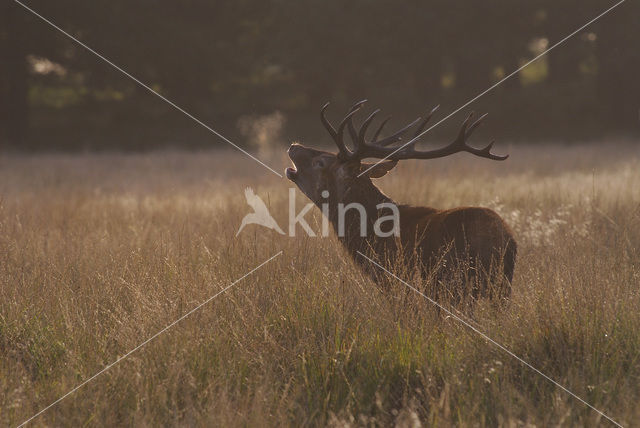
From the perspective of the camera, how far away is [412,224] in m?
5.14

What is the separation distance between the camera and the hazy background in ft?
74.2

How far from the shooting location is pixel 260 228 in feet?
23.6

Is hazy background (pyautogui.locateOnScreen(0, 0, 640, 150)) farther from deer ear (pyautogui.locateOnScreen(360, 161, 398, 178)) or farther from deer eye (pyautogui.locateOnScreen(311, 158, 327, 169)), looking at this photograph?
deer ear (pyautogui.locateOnScreen(360, 161, 398, 178))

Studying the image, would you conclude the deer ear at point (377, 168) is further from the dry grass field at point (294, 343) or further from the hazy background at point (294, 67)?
the hazy background at point (294, 67)

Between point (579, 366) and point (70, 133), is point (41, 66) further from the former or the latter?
point (579, 366)

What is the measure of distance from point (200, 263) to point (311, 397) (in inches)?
84.0

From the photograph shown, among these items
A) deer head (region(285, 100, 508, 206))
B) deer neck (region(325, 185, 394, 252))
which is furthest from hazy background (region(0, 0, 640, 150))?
deer neck (region(325, 185, 394, 252))

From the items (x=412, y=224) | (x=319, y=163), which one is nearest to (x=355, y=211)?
(x=319, y=163)

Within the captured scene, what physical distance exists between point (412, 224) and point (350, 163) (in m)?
0.92

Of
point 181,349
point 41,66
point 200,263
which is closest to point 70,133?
point 41,66

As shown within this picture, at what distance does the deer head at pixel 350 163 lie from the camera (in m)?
5.54

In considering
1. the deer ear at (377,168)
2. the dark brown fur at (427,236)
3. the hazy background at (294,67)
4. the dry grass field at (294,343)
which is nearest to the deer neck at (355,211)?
the dark brown fur at (427,236)

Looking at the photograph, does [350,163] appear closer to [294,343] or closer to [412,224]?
[412,224]

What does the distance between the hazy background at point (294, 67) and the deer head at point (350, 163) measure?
15.9m
